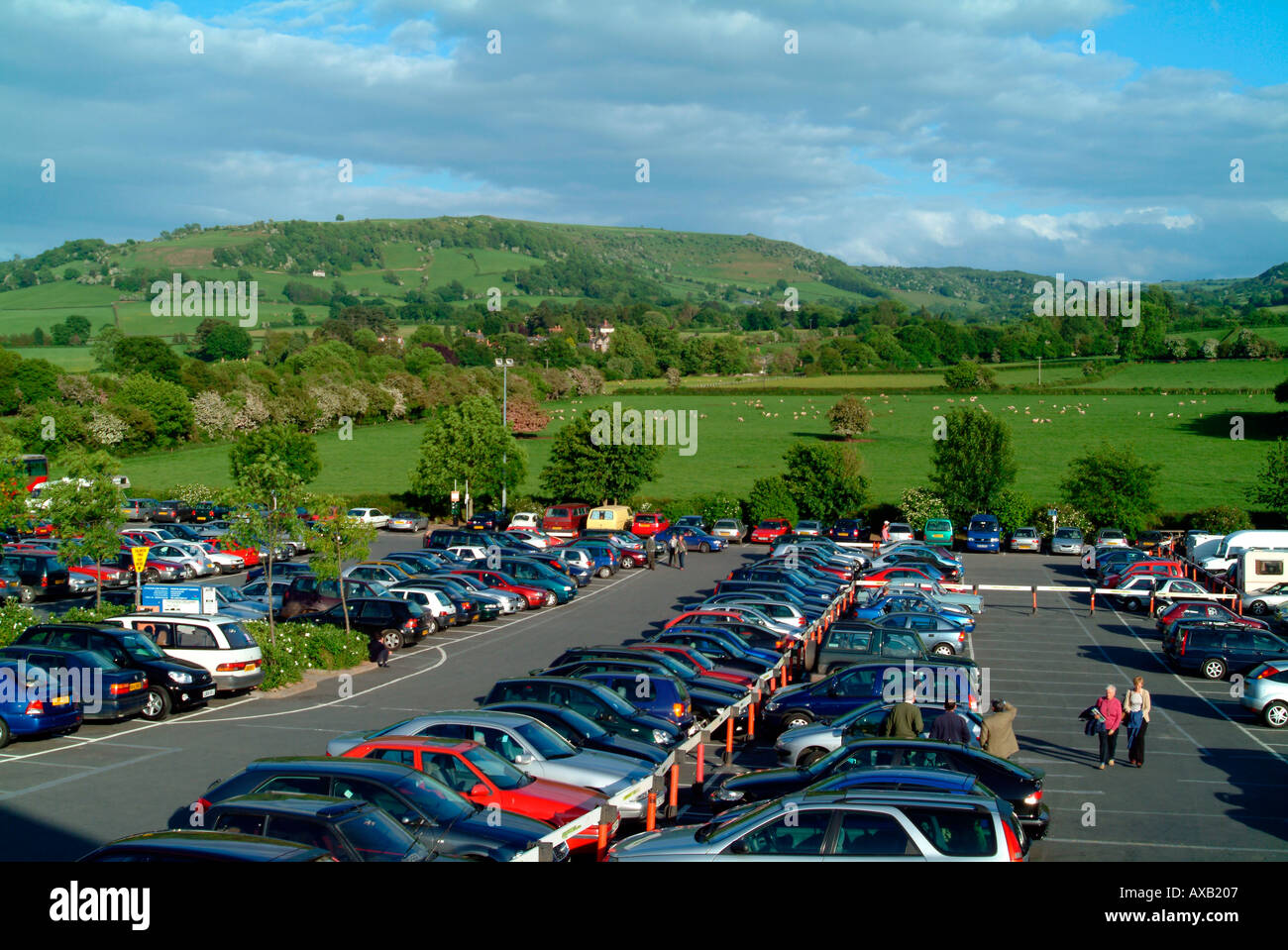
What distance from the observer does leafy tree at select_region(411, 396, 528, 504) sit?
58094mm

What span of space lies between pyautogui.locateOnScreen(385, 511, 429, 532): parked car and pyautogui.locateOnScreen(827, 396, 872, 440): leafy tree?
44978 millimetres

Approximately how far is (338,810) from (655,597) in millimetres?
28106

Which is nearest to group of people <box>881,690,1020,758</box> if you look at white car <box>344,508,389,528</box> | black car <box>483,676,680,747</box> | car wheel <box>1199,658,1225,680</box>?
black car <box>483,676,680,747</box>

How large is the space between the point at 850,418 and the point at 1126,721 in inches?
3030

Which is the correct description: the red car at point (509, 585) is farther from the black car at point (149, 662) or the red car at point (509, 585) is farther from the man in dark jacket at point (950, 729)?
the man in dark jacket at point (950, 729)

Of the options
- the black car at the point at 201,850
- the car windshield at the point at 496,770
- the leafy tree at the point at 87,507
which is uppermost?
the leafy tree at the point at 87,507

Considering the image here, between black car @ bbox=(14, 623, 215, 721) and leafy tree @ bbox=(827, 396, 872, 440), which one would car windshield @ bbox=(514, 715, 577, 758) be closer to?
black car @ bbox=(14, 623, 215, 721)

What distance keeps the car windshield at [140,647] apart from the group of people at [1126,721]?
55.1 ft

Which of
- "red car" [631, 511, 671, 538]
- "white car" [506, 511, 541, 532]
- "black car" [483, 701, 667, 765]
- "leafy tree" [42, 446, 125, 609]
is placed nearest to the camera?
"black car" [483, 701, 667, 765]

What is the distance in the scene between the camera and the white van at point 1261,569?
35.8 meters

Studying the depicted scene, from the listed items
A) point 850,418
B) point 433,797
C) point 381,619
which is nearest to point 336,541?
point 381,619

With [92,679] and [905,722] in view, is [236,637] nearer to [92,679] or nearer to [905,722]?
[92,679]

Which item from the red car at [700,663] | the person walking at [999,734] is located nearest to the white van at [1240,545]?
the red car at [700,663]

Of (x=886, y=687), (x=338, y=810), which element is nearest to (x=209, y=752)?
(x=338, y=810)
